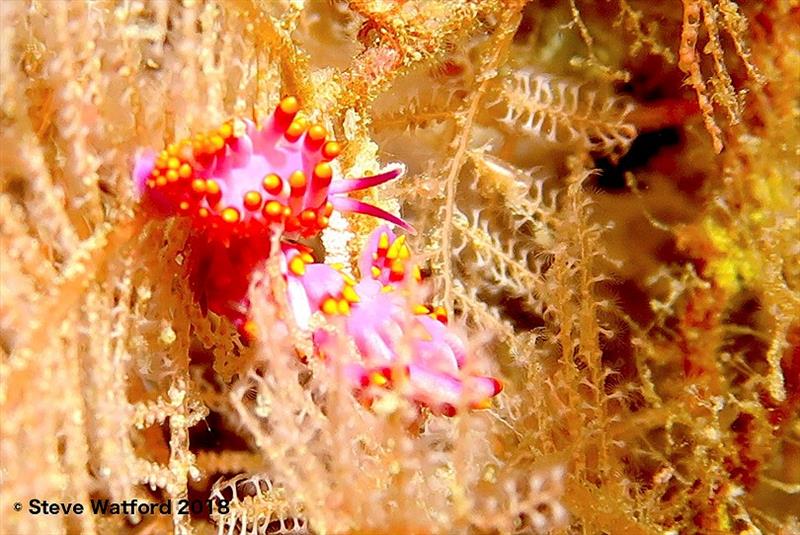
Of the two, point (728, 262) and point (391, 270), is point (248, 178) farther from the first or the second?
point (728, 262)

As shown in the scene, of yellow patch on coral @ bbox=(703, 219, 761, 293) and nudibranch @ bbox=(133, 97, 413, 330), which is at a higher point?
nudibranch @ bbox=(133, 97, 413, 330)

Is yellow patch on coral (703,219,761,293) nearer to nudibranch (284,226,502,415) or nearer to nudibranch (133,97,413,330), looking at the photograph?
nudibranch (284,226,502,415)

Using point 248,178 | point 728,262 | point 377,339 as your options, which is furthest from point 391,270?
point 728,262

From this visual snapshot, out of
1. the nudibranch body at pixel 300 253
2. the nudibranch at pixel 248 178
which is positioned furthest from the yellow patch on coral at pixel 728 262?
the nudibranch at pixel 248 178

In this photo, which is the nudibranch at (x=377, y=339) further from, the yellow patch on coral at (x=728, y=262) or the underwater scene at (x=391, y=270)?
the yellow patch on coral at (x=728, y=262)

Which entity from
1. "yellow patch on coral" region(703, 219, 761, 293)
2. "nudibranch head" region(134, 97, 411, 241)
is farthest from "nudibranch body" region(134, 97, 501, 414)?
"yellow patch on coral" region(703, 219, 761, 293)

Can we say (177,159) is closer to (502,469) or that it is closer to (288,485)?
(288,485)

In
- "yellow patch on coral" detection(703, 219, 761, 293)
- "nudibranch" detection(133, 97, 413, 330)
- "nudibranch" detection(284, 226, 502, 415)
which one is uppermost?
"nudibranch" detection(133, 97, 413, 330)
